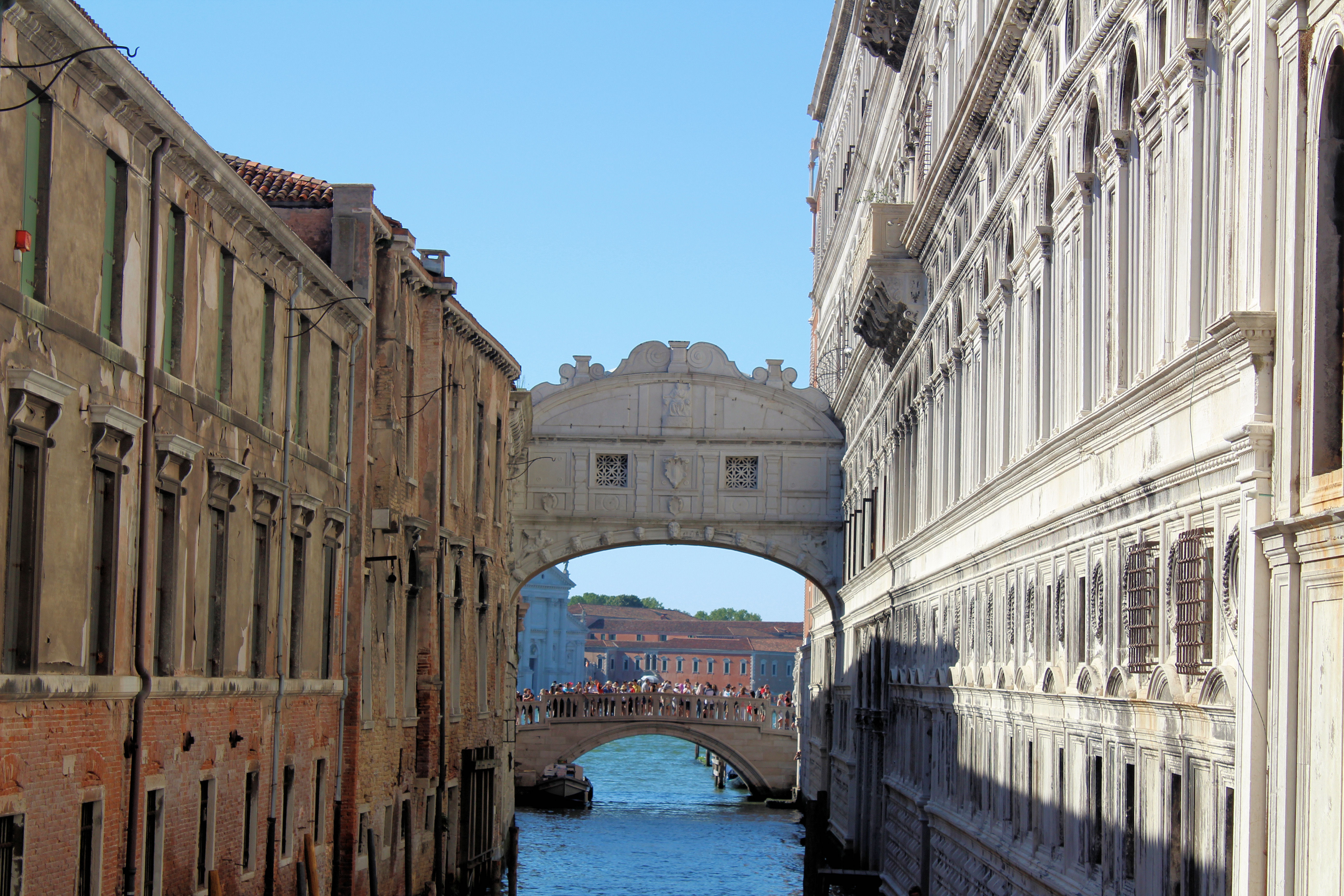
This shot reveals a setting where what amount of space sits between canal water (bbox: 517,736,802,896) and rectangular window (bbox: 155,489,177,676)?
55.1 feet

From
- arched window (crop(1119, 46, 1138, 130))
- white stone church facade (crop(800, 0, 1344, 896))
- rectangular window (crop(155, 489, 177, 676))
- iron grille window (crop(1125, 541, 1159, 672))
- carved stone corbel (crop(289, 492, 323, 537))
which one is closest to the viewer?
white stone church facade (crop(800, 0, 1344, 896))

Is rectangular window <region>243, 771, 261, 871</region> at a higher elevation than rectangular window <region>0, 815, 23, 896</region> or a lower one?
lower

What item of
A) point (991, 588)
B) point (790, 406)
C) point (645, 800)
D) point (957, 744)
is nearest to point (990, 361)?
point (991, 588)

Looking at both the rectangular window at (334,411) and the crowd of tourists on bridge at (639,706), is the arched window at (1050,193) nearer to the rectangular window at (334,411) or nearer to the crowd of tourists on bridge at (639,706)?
the rectangular window at (334,411)

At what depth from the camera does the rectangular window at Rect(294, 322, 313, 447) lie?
53.0 feet

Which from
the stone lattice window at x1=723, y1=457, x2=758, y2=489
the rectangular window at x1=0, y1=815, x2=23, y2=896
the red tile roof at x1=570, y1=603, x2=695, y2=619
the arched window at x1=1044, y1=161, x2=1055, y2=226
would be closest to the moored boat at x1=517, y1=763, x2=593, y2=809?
the stone lattice window at x1=723, y1=457, x2=758, y2=489

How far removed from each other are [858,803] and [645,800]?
2475cm

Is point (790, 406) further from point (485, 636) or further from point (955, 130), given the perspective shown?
point (955, 130)

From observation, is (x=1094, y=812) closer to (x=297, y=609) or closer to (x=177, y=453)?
(x=177, y=453)

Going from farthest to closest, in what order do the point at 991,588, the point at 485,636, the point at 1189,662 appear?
the point at 485,636
the point at 991,588
the point at 1189,662

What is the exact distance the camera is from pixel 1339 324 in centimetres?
769

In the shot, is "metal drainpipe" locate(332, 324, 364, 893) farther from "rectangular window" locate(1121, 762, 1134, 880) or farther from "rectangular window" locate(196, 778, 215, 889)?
"rectangular window" locate(1121, 762, 1134, 880)

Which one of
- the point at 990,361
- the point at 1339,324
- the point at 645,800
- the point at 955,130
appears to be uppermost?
the point at 955,130

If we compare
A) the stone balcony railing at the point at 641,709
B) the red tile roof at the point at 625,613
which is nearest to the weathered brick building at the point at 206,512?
the stone balcony railing at the point at 641,709
